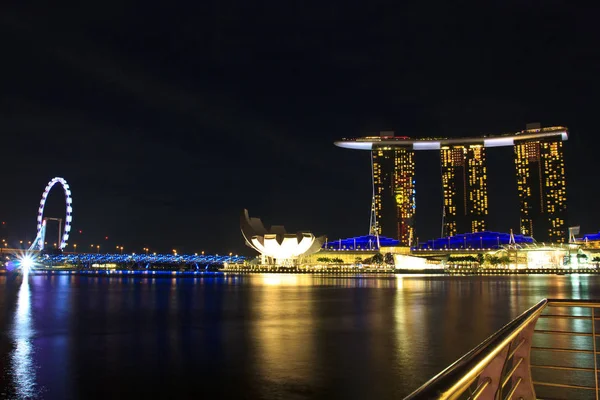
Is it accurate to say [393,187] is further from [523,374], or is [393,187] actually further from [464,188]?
[523,374]

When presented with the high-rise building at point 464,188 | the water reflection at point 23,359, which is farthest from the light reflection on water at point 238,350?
the high-rise building at point 464,188

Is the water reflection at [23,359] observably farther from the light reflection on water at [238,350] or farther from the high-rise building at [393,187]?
the high-rise building at [393,187]

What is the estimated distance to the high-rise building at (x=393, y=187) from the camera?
156m

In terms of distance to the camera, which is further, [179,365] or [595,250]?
[595,250]

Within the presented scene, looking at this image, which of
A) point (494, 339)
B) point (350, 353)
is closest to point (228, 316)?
point (350, 353)

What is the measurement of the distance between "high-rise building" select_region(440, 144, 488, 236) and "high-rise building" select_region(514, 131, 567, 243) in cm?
1100

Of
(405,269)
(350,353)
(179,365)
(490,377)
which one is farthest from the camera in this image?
(405,269)

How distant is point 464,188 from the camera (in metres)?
164

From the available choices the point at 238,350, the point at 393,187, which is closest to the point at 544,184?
the point at 393,187

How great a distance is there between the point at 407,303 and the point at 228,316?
8.90m

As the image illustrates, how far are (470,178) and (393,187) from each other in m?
24.5

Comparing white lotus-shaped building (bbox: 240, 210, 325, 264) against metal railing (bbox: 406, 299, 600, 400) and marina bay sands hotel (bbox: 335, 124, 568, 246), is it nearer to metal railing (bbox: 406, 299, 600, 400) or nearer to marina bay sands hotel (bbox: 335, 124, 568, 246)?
marina bay sands hotel (bbox: 335, 124, 568, 246)

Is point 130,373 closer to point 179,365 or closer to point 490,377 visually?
point 179,365

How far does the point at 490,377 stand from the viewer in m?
2.11
